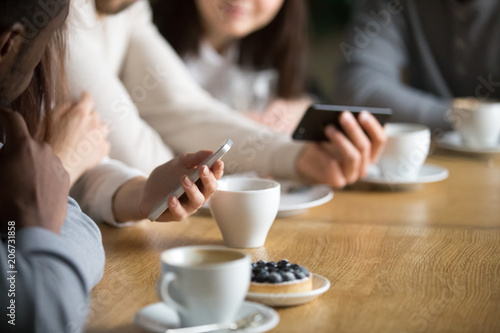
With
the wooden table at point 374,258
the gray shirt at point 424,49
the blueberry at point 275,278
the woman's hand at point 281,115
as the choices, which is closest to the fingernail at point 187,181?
the wooden table at point 374,258

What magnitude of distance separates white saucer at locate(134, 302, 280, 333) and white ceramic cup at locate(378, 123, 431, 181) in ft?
2.51

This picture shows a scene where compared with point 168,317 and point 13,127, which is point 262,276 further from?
point 13,127

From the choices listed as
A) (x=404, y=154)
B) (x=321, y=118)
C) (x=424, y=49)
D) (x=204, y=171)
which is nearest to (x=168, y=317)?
(x=204, y=171)

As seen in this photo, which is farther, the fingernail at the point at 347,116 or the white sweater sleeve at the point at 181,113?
the white sweater sleeve at the point at 181,113

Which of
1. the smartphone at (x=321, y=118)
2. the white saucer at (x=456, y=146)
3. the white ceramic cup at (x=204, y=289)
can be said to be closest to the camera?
the white ceramic cup at (x=204, y=289)

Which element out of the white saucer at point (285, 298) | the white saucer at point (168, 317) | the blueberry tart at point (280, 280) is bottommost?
the white saucer at point (285, 298)

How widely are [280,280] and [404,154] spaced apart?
0.73m

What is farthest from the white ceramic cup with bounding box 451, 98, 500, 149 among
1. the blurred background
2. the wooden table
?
the blurred background

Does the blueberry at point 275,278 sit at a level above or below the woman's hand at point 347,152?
above

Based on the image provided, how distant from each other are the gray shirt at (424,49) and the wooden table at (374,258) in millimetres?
1150

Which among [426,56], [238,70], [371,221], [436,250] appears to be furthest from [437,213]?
[426,56]

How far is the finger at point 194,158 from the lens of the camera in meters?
0.96

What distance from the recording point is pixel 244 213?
3.12 ft

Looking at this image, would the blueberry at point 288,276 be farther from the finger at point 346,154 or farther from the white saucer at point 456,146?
the white saucer at point 456,146
